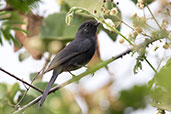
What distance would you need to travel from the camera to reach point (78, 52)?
10.8 feet

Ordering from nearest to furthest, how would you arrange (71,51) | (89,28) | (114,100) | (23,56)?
(114,100)
(71,51)
(23,56)
(89,28)

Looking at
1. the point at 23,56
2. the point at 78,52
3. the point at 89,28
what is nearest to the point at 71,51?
the point at 78,52

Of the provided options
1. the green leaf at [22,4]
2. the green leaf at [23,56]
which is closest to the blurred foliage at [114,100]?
the green leaf at [22,4]

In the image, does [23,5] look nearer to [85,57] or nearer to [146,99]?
[146,99]

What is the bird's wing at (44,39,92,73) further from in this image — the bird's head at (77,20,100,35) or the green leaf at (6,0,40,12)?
the green leaf at (6,0,40,12)

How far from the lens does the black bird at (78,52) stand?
286 cm

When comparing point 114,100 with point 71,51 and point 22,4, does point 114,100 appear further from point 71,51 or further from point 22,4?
point 71,51

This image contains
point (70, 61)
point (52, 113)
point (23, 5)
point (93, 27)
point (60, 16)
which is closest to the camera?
point (52, 113)

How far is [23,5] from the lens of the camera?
1.34 m

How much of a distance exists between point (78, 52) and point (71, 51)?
14 cm

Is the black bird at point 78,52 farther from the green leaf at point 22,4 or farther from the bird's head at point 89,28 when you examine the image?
the green leaf at point 22,4

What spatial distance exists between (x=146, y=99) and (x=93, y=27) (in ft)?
11.7

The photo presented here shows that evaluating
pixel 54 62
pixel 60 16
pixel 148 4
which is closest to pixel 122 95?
pixel 148 4

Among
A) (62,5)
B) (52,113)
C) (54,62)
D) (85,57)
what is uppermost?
(52,113)
